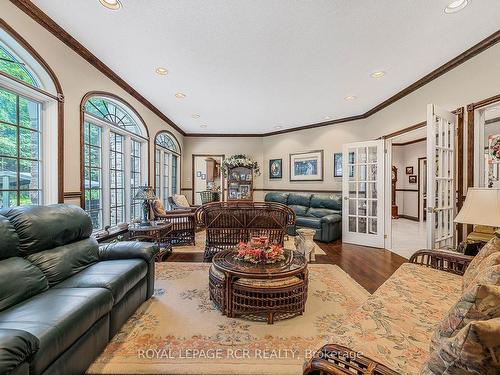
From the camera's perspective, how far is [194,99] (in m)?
4.43

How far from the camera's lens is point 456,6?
82.6 inches

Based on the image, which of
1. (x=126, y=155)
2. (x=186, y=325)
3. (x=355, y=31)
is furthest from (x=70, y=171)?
(x=355, y=31)

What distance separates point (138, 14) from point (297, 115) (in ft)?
12.7

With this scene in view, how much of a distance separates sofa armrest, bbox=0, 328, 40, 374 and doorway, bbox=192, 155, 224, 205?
6.09 metres

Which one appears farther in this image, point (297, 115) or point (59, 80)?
point (297, 115)

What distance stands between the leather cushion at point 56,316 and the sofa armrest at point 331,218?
4120 millimetres

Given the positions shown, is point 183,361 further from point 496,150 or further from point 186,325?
point 496,150

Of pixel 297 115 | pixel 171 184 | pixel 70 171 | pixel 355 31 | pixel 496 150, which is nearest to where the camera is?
pixel 355 31

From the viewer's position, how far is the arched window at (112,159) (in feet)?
10.9

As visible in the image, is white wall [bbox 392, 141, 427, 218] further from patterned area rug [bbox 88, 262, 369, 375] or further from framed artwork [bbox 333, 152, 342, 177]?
patterned area rug [bbox 88, 262, 369, 375]

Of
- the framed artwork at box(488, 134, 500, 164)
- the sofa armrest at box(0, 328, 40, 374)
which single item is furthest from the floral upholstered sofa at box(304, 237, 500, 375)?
the framed artwork at box(488, 134, 500, 164)

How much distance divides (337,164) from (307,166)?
829mm

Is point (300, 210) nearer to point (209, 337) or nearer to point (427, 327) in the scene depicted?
point (209, 337)

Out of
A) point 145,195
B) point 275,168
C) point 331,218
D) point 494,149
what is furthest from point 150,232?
point 494,149
